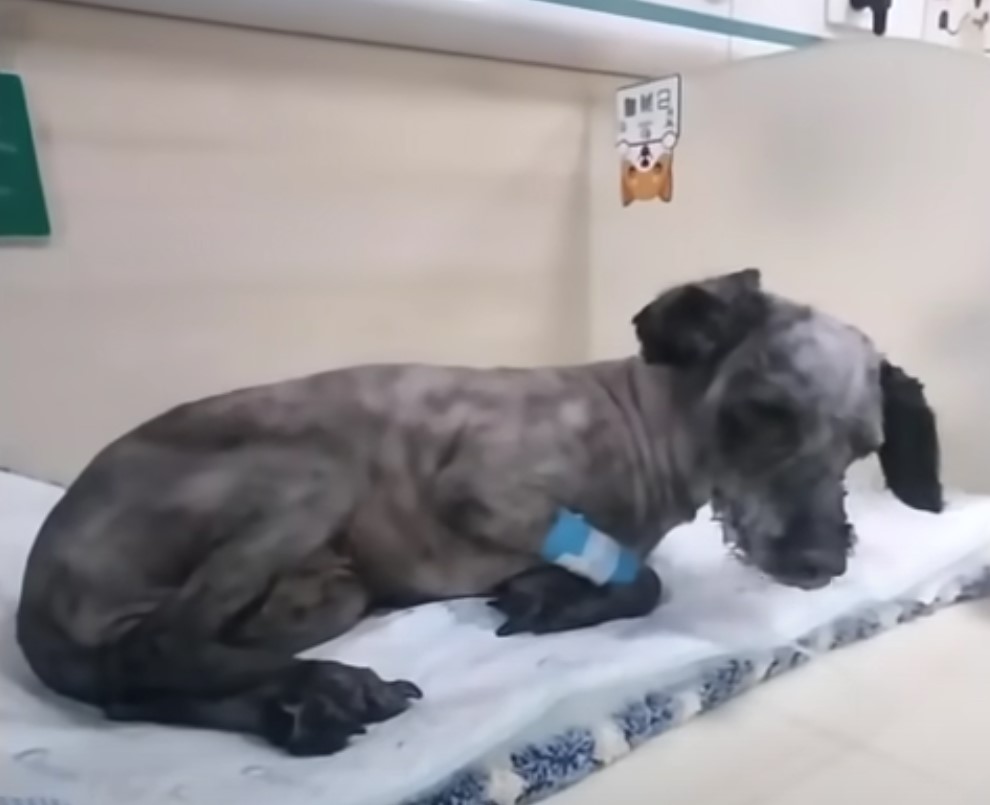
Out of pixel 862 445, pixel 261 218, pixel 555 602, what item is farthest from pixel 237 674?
pixel 261 218

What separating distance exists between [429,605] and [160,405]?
0.76ft

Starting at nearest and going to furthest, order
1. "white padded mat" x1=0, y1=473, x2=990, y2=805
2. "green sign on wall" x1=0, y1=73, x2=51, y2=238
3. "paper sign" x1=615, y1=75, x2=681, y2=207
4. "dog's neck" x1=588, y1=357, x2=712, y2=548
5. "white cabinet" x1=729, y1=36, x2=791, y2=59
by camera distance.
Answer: "white padded mat" x1=0, y1=473, x2=990, y2=805
"dog's neck" x1=588, y1=357, x2=712, y2=548
"green sign on wall" x1=0, y1=73, x2=51, y2=238
"paper sign" x1=615, y1=75, x2=681, y2=207
"white cabinet" x1=729, y1=36, x2=791, y2=59

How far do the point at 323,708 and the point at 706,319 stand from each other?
0.21m

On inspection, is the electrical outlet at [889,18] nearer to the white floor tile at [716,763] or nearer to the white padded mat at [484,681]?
the white padded mat at [484,681]

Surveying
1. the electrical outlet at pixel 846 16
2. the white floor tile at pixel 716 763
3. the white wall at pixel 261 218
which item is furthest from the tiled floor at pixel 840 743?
the electrical outlet at pixel 846 16

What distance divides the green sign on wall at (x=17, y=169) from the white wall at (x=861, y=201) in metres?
0.34

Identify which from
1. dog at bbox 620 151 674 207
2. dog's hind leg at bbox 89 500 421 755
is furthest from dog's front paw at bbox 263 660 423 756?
dog at bbox 620 151 674 207

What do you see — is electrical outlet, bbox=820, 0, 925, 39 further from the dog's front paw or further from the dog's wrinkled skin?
the dog's front paw

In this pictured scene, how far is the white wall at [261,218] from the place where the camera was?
23.5 inches

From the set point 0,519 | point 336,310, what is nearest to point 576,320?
point 336,310

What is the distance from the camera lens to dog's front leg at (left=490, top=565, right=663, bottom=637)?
0.46 meters

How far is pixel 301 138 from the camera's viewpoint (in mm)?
687

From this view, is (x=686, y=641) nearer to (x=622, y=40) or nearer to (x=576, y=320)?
(x=576, y=320)

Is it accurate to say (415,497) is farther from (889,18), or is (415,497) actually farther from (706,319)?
(889,18)
